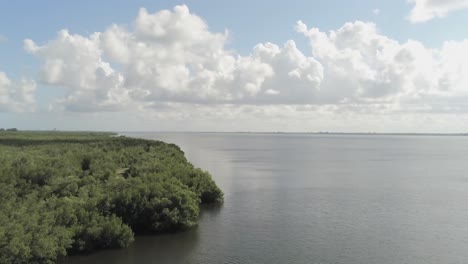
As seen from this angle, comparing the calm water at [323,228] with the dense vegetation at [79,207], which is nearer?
the dense vegetation at [79,207]

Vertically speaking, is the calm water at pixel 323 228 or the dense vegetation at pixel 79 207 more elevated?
the dense vegetation at pixel 79 207

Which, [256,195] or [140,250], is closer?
[140,250]

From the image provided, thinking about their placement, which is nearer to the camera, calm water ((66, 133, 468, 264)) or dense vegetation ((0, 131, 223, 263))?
dense vegetation ((0, 131, 223, 263))

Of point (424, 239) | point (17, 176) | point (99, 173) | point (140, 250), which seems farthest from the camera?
point (99, 173)

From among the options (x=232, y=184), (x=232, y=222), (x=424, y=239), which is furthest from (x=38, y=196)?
(x=424, y=239)

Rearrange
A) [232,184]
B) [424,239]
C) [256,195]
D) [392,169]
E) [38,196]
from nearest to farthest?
[424,239]
[38,196]
[256,195]
[232,184]
[392,169]

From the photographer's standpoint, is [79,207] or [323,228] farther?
[323,228]

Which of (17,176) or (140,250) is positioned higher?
(17,176)

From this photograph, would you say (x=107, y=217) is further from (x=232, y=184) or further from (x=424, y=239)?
(x=232, y=184)

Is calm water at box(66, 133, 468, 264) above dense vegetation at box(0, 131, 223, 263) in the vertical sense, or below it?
below
